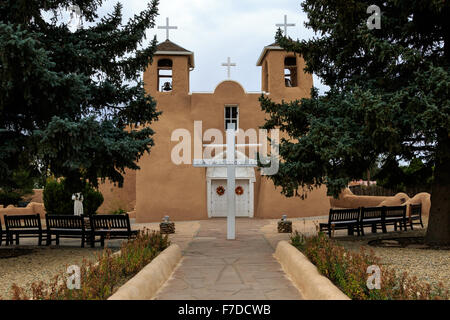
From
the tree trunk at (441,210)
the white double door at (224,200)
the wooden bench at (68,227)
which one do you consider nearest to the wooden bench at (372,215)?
the tree trunk at (441,210)

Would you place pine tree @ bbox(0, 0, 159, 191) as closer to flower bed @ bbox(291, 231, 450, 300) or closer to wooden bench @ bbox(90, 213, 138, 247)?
wooden bench @ bbox(90, 213, 138, 247)

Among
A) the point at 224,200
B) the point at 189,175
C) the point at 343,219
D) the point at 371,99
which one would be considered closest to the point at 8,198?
the point at 189,175

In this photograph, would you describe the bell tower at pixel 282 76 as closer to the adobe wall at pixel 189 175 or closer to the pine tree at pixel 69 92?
the adobe wall at pixel 189 175

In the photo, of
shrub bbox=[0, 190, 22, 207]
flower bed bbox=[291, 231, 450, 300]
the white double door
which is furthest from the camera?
shrub bbox=[0, 190, 22, 207]

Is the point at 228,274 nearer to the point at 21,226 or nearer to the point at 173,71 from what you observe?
the point at 21,226

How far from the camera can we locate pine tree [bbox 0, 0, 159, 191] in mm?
8109

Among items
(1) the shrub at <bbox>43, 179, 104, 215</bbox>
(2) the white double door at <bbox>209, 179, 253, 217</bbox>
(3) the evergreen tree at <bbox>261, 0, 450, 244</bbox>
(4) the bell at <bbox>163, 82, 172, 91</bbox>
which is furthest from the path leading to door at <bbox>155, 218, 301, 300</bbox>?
(4) the bell at <bbox>163, 82, 172, 91</bbox>

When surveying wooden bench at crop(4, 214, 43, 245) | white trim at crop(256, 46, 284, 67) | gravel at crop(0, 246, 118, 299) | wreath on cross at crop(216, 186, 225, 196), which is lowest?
gravel at crop(0, 246, 118, 299)

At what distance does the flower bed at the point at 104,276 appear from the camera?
5012mm

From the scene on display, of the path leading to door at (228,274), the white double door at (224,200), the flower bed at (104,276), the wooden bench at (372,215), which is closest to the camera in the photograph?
the flower bed at (104,276)

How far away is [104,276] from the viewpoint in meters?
5.90

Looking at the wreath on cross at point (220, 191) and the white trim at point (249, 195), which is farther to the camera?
the wreath on cross at point (220, 191)

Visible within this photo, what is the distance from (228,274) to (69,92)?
4996 millimetres

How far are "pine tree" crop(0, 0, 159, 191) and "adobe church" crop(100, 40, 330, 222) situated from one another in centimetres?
922
